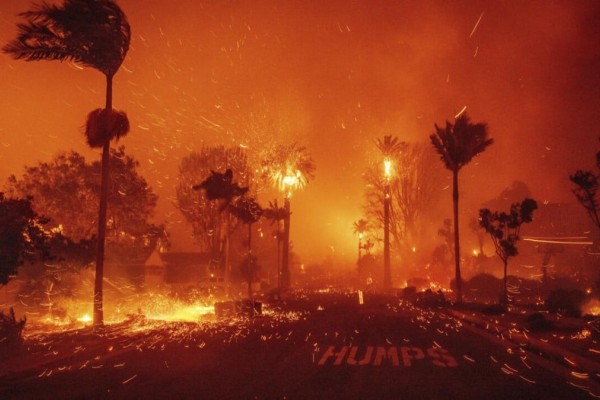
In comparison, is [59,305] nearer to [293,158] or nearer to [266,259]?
[293,158]

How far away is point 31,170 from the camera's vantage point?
45.2 metres

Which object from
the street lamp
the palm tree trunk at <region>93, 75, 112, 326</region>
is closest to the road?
the palm tree trunk at <region>93, 75, 112, 326</region>

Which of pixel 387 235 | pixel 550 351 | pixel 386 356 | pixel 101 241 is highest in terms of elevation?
pixel 387 235

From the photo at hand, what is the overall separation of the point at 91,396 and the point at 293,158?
2003 inches

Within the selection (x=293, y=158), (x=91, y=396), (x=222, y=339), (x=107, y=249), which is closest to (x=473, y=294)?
(x=293, y=158)

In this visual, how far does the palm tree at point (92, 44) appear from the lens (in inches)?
766

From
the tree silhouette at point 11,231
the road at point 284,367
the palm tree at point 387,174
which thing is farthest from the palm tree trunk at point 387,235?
the tree silhouette at point 11,231

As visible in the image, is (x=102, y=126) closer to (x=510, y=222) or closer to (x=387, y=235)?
(x=510, y=222)

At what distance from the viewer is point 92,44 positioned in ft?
66.1

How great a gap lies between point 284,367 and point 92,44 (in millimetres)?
14225

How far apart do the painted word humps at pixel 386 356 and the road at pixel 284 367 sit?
26 mm

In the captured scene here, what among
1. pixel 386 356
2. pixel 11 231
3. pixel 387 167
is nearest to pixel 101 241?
pixel 11 231

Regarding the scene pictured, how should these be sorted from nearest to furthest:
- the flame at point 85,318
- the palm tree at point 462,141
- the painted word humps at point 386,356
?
the painted word humps at point 386,356 < the flame at point 85,318 < the palm tree at point 462,141

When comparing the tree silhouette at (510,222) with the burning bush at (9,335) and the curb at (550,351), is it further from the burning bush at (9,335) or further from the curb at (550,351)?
the burning bush at (9,335)
